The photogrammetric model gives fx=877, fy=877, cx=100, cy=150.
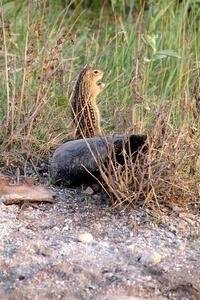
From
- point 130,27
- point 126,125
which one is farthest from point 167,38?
point 126,125

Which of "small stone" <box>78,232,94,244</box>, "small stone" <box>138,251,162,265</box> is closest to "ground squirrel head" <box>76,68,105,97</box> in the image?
"small stone" <box>78,232,94,244</box>

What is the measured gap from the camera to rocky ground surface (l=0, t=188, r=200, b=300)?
4027 mm

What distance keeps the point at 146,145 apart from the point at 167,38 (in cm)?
309

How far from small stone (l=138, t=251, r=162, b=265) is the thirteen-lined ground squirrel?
4.74 feet

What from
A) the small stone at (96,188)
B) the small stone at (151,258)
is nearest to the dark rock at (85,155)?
the small stone at (96,188)

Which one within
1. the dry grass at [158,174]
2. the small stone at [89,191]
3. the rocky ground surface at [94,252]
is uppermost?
the dry grass at [158,174]

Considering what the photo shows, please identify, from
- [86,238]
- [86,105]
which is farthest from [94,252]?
[86,105]

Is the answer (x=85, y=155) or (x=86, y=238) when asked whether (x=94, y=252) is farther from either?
(x=85, y=155)

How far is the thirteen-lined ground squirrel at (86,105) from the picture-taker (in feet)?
19.0

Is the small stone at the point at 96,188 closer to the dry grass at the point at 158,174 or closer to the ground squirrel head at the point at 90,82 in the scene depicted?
the dry grass at the point at 158,174

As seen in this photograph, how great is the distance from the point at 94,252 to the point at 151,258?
0.29 m

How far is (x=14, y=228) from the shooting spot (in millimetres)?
4641

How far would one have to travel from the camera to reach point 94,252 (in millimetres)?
4375

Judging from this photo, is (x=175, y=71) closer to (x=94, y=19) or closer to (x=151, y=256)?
(x=94, y=19)
